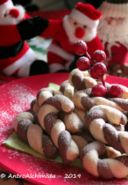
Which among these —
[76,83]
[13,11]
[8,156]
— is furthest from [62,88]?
[13,11]

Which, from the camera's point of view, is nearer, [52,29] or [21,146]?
[21,146]

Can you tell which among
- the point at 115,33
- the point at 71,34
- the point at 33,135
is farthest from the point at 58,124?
the point at 115,33

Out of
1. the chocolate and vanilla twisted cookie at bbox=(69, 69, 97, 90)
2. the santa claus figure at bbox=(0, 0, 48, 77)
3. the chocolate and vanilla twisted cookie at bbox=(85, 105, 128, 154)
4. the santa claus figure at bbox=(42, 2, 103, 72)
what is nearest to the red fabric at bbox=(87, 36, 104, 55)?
the santa claus figure at bbox=(42, 2, 103, 72)

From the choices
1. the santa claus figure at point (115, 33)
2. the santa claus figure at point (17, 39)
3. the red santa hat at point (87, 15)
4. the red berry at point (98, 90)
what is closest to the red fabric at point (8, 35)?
Answer: the santa claus figure at point (17, 39)

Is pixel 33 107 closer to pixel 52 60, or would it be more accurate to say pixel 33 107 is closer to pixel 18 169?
pixel 18 169

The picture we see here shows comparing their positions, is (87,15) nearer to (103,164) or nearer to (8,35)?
(8,35)

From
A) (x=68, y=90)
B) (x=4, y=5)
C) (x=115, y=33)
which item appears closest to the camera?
(x=68, y=90)

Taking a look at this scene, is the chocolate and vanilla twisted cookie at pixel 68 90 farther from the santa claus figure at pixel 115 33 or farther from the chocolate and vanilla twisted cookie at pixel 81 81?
the santa claus figure at pixel 115 33
